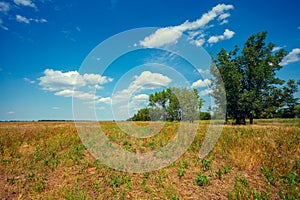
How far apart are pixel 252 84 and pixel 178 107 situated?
1677 cm

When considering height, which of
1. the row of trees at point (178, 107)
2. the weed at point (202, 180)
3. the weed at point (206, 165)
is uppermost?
the row of trees at point (178, 107)

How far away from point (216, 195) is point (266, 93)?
1117 inches

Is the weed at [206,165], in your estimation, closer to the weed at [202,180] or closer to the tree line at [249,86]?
the weed at [202,180]

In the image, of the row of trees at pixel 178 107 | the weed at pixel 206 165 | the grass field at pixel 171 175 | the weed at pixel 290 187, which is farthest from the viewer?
the row of trees at pixel 178 107

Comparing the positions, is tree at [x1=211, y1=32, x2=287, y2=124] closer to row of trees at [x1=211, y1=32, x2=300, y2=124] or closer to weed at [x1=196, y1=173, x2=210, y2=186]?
row of trees at [x1=211, y1=32, x2=300, y2=124]

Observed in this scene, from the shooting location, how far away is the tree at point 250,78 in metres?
27.3

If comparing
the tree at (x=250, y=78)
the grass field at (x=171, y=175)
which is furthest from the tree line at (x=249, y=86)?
the grass field at (x=171, y=175)

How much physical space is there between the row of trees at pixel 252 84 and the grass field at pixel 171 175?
797 inches

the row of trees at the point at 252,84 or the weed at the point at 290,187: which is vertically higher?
the row of trees at the point at 252,84

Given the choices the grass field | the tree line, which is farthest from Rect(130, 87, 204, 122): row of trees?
the grass field

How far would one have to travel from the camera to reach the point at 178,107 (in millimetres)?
41750

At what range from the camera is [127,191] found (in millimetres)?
5316

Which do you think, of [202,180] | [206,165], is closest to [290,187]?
[202,180]

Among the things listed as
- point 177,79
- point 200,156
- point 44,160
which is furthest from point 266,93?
point 44,160
